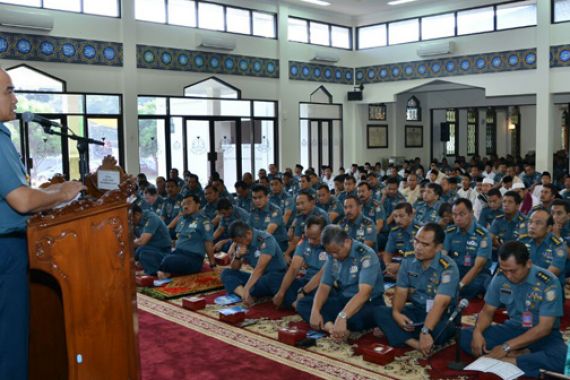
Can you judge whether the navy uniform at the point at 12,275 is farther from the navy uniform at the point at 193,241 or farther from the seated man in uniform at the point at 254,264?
the navy uniform at the point at 193,241

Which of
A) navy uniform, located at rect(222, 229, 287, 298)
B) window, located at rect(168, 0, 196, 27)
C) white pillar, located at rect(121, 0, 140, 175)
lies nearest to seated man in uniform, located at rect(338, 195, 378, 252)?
navy uniform, located at rect(222, 229, 287, 298)

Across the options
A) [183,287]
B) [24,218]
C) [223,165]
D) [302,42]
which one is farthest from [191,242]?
[302,42]

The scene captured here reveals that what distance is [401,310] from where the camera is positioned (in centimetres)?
408

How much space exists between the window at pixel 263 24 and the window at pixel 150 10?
229 cm

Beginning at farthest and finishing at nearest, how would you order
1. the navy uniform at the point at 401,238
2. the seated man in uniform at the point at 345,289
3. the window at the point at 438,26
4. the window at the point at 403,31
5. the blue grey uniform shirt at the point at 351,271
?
the window at the point at 403,31, the window at the point at 438,26, the navy uniform at the point at 401,238, the blue grey uniform shirt at the point at 351,271, the seated man in uniform at the point at 345,289

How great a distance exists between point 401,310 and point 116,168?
7.72 feet

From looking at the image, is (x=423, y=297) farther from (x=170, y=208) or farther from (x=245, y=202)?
(x=170, y=208)

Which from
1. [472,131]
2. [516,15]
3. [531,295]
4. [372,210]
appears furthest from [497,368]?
[472,131]

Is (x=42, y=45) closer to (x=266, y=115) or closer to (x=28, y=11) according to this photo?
(x=28, y=11)

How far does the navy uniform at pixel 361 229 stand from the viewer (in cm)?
600

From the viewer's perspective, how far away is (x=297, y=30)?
13.6 m

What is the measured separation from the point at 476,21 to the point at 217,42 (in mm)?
5540

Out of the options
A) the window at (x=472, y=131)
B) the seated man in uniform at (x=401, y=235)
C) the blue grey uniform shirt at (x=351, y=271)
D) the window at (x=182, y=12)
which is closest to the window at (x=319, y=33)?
the window at (x=182, y=12)

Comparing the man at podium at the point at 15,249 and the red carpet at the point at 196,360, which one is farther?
the red carpet at the point at 196,360
